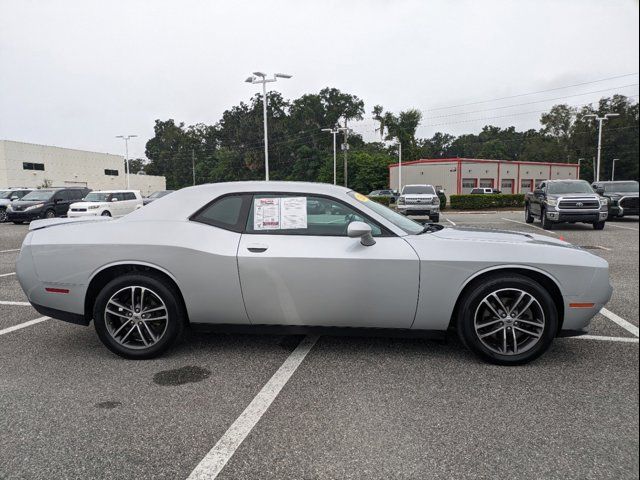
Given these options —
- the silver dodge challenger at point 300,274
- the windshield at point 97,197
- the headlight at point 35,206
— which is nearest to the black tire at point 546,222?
the silver dodge challenger at point 300,274

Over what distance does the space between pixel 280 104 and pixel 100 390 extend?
274ft

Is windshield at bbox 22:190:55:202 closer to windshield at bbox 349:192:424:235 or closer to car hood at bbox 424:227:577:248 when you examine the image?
windshield at bbox 349:192:424:235

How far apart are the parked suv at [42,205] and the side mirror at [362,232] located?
2033cm

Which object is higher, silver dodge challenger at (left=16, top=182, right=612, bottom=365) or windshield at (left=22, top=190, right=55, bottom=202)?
windshield at (left=22, top=190, right=55, bottom=202)

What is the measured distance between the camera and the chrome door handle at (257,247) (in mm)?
3730

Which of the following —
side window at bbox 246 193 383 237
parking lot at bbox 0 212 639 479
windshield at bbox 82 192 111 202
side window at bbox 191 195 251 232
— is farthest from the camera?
windshield at bbox 82 192 111 202

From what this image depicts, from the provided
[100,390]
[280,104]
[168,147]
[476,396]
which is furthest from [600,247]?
[168,147]

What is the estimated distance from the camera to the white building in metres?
50.0

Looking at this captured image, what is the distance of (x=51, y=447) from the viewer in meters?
2.64

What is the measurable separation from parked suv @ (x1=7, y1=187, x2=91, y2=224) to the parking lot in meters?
18.6

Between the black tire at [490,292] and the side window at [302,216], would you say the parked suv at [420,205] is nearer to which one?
the side window at [302,216]

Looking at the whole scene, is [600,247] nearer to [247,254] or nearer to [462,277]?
[462,277]

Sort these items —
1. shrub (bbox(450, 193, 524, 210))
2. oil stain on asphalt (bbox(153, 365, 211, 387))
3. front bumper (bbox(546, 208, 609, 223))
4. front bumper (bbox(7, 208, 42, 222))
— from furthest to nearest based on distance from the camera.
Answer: shrub (bbox(450, 193, 524, 210)), front bumper (bbox(7, 208, 42, 222)), front bumper (bbox(546, 208, 609, 223)), oil stain on asphalt (bbox(153, 365, 211, 387))

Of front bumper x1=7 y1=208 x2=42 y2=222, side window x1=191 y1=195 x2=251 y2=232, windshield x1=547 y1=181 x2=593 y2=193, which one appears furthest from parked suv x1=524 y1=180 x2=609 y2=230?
front bumper x1=7 y1=208 x2=42 y2=222
